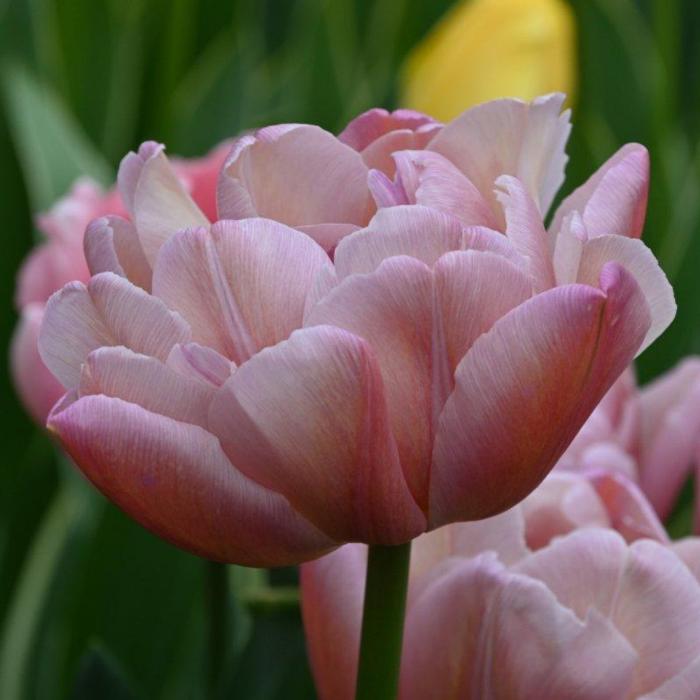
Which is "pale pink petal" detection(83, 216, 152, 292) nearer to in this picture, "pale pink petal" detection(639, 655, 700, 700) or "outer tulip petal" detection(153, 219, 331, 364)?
"outer tulip petal" detection(153, 219, 331, 364)

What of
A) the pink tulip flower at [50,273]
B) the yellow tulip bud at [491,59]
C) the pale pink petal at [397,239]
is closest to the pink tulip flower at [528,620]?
the pale pink petal at [397,239]

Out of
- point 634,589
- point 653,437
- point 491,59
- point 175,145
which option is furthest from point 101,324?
point 175,145

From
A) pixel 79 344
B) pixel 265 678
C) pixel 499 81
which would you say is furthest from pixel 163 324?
pixel 499 81

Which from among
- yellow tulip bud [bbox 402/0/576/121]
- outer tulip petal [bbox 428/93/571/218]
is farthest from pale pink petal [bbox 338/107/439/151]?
yellow tulip bud [bbox 402/0/576/121]

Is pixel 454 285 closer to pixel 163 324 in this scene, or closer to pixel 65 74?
pixel 163 324

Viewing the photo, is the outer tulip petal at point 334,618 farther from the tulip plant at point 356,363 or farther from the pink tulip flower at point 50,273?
the pink tulip flower at point 50,273
